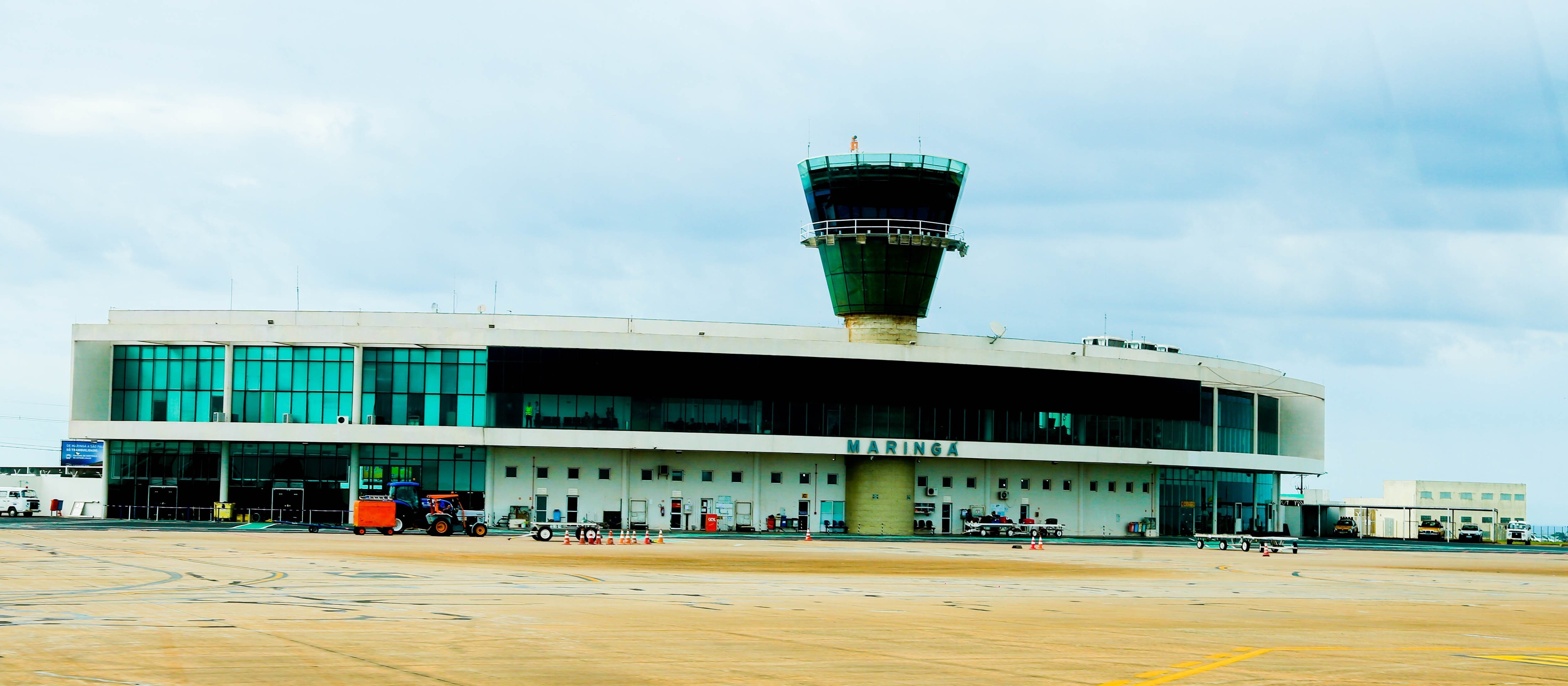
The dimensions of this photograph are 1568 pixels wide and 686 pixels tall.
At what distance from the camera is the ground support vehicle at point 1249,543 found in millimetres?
79250

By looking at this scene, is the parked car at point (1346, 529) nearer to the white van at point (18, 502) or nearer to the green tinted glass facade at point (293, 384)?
the green tinted glass facade at point (293, 384)

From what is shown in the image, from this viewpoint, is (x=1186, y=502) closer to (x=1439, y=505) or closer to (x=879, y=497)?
(x=879, y=497)

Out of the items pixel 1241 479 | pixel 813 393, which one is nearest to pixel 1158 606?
pixel 813 393

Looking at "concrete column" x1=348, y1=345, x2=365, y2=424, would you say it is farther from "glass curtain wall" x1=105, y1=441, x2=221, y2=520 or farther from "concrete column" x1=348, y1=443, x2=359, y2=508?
"glass curtain wall" x1=105, y1=441, x2=221, y2=520

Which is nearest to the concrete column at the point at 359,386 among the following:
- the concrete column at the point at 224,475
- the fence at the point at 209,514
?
the fence at the point at 209,514

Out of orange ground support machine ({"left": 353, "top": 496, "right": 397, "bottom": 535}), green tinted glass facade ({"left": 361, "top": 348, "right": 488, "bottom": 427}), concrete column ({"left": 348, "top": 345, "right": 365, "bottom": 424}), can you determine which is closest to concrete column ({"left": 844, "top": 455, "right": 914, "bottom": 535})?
green tinted glass facade ({"left": 361, "top": 348, "right": 488, "bottom": 427})

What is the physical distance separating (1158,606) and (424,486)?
235ft


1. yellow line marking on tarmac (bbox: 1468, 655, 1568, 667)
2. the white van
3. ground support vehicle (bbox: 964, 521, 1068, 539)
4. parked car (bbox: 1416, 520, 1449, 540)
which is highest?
yellow line marking on tarmac (bbox: 1468, 655, 1568, 667)

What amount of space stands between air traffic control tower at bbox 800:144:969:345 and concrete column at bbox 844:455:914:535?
30.6 feet

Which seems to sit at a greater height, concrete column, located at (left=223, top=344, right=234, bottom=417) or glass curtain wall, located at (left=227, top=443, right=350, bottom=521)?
concrete column, located at (left=223, top=344, right=234, bottom=417)

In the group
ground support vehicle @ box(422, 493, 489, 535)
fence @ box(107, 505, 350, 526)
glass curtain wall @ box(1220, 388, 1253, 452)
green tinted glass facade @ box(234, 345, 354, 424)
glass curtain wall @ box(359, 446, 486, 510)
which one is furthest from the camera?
glass curtain wall @ box(1220, 388, 1253, 452)

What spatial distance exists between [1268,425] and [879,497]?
134 feet

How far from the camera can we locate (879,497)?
9950cm

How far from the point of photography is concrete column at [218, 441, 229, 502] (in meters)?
94.9
